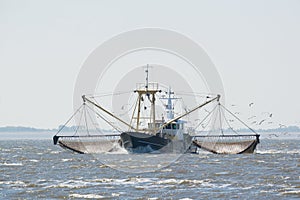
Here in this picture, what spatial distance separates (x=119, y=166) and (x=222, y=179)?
51.8 feet

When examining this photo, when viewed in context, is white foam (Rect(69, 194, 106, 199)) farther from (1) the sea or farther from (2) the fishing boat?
(2) the fishing boat

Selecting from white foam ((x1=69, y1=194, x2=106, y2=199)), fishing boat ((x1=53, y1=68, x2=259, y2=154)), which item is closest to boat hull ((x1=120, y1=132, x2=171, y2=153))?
fishing boat ((x1=53, y1=68, x2=259, y2=154))

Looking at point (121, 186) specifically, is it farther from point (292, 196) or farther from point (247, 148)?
point (247, 148)

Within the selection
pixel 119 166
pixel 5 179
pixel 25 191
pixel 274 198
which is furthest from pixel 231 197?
pixel 119 166

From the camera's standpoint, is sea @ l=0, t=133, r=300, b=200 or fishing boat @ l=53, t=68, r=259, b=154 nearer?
sea @ l=0, t=133, r=300, b=200

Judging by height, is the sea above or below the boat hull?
below

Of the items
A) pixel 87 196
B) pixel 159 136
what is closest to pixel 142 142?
pixel 159 136

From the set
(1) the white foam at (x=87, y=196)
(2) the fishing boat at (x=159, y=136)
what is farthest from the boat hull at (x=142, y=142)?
(1) the white foam at (x=87, y=196)

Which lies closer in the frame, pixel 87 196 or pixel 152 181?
pixel 87 196

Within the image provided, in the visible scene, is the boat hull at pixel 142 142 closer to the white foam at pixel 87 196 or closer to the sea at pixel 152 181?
the sea at pixel 152 181

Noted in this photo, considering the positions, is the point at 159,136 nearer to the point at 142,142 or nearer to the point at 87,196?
the point at 142,142

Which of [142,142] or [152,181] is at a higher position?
[142,142]

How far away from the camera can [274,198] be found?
1547 inches

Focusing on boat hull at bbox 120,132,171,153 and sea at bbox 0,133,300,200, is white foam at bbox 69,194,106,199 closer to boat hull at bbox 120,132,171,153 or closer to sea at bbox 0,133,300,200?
sea at bbox 0,133,300,200
